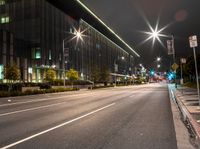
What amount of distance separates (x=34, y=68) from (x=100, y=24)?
52673mm

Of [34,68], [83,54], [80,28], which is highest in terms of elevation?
[80,28]

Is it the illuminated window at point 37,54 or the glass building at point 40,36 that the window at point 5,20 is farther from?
the illuminated window at point 37,54

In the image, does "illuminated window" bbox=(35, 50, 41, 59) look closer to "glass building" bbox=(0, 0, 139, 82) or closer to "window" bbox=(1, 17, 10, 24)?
"glass building" bbox=(0, 0, 139, 82)

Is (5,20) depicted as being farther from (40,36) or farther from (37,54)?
(37,54)

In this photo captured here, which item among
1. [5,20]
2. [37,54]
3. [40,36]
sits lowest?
[37,54]

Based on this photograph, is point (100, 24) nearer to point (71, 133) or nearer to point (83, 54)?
point (83, 54)

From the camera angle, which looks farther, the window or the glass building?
the window

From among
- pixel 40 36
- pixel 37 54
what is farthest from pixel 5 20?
pixel 37 54

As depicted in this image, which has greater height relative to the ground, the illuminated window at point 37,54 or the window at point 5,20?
the window at point 5,20

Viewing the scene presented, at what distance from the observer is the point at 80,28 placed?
9262 cm

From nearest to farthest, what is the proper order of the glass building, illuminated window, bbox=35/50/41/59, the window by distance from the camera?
the glass building → illuminated window, bbox=35/50/41/59 → the window

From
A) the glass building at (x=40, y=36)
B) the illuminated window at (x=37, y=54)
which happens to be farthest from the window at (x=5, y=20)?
the illuminated window at (x=37, y=54)

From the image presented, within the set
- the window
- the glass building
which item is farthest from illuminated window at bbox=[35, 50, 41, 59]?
the window

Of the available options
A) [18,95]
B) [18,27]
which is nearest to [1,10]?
[18,27]
